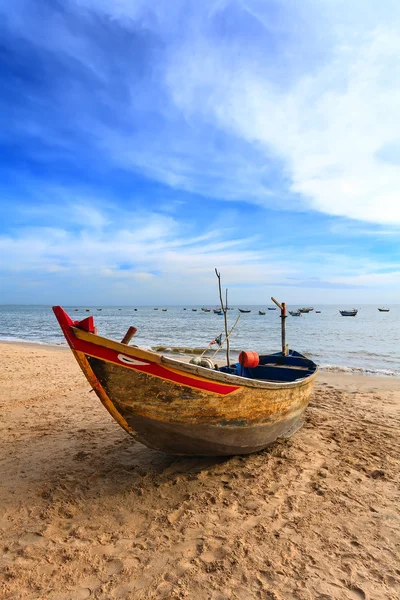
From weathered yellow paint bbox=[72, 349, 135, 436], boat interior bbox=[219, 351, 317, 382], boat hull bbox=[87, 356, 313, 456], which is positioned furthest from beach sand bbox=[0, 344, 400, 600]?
boat interior bbox=[219, 351, 317, 382]

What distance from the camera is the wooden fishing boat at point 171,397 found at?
12.0 ft

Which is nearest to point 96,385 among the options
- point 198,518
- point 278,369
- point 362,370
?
point 198,518

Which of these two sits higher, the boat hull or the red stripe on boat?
the red stripe on boat

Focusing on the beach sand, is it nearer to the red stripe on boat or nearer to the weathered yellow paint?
the weathered yellow paint

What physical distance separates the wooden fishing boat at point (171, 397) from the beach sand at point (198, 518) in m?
0.60

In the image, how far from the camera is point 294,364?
7.98 m

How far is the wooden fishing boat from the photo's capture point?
12.0 ft

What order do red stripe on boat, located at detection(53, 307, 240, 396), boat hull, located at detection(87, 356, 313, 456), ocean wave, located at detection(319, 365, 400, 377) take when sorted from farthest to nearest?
ocean wave, located at detection(319, 365, 400, 377)
boat hull, located at detection(87, 356, 313, 456)
red stripe on boat, located at detection(53, 307, 240, 396)

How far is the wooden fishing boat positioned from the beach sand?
600mm

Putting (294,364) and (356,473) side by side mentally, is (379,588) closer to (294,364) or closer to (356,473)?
(356,473)

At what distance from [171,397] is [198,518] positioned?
1.31 meters

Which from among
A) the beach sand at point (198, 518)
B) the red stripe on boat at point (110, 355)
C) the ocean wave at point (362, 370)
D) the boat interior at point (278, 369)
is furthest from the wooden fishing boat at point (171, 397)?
the ocean wave at point (362, 370)

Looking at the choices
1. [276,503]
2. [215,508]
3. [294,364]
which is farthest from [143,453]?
[294,364]

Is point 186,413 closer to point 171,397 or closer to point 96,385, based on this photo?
point 171,397
